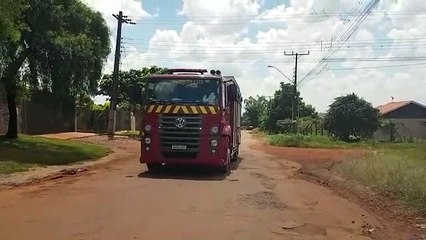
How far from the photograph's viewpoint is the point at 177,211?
1076 cm

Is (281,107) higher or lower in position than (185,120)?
higher

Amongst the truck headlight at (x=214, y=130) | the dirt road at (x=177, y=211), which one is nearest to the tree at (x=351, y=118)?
the truck headlight at (x=214, y=130)

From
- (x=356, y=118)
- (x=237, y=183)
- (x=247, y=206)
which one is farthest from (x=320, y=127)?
(x=247, y=206)

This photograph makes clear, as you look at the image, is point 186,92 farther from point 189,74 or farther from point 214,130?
point 214,130

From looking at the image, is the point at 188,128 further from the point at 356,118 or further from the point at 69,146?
the point at 356,118

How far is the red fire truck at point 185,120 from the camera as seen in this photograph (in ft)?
56.0

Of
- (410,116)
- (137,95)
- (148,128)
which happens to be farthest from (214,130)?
(410,116)

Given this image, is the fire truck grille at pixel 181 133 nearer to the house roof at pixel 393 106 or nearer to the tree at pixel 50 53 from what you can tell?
the tree at pixel 50 53

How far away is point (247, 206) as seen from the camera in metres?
11.8

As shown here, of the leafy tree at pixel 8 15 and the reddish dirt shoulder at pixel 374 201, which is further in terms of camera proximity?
the leafy tree at pixel 8 15

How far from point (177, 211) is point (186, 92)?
23.0ft

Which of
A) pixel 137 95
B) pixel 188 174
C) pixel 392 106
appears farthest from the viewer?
pixel 392 106

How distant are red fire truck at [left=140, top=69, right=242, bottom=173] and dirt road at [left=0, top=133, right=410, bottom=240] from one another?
99 cm

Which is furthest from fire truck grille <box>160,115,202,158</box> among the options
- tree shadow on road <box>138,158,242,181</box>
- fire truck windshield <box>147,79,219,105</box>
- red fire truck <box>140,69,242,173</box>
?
tree shadow on road <box>138,158,242,181</box>
